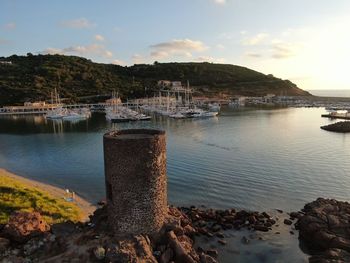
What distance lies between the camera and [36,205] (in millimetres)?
27781

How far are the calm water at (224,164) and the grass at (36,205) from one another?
4.99m

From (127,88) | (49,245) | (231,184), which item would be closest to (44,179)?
(231,184)

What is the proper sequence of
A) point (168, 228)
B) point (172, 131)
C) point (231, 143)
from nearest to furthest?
point (168, 228), point (231, 143), point (172, 131)

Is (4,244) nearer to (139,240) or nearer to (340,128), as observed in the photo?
(139,240)

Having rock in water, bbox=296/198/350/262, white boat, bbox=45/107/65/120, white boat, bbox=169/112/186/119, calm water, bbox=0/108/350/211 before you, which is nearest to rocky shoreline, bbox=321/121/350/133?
calm water, bbox=0/108/350/211

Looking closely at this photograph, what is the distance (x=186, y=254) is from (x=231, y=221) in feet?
27.7

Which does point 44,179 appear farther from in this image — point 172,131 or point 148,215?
point 172,131

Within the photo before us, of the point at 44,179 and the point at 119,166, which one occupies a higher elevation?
A: the point at 119,166

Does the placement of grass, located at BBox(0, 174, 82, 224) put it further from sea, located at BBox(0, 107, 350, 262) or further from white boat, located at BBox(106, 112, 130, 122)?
white boat, located at BBox(106, 112, 130, 122)

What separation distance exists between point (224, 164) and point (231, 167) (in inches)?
71.1

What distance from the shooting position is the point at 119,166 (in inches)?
796

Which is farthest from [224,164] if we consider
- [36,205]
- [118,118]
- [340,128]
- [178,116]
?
[178,116]

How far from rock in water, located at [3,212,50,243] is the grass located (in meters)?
3.66

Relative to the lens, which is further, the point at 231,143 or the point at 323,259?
the point at 231,143
